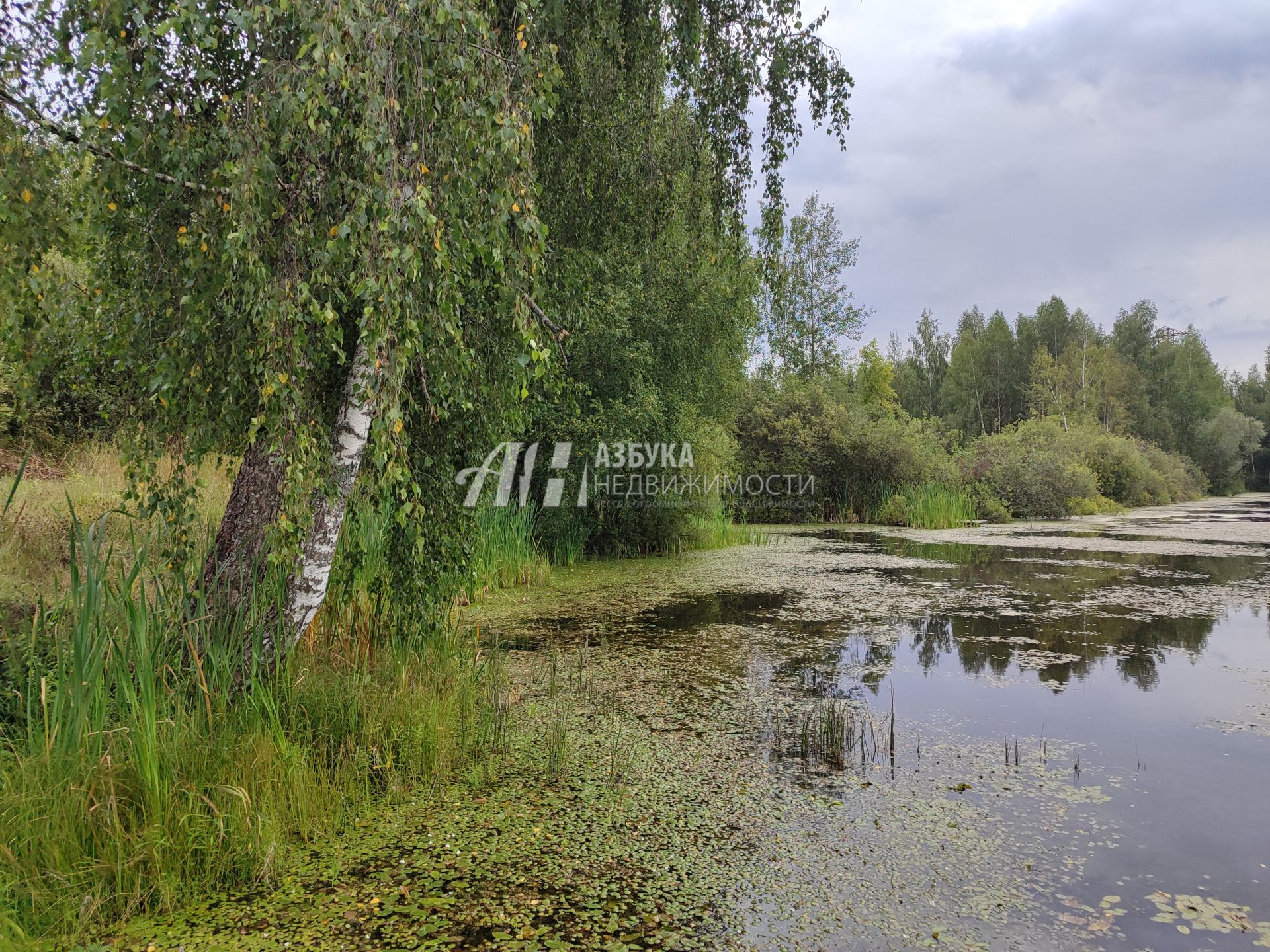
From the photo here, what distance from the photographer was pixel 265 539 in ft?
9.41

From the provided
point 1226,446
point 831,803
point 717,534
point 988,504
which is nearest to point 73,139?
point 831,803

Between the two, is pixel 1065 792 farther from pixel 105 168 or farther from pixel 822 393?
pixel 822 393

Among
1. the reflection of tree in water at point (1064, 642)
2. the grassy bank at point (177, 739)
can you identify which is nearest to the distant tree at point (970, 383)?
the reflection of tree in water at point (1064, 642)

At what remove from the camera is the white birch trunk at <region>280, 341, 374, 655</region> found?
3.04m

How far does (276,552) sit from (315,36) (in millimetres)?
1461

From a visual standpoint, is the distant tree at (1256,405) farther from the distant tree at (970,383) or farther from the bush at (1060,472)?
the bush at (1060,472)

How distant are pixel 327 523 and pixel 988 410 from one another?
4834cm

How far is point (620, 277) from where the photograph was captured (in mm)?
9016

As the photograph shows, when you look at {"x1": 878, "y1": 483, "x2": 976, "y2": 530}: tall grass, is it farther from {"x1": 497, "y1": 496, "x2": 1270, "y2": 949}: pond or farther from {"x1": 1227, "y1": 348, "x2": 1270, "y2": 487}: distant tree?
{"x1": 1227, "y1": 348, "x2": 1270, "y2": 487}: distant tree

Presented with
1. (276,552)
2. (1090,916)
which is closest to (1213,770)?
(1090,916)

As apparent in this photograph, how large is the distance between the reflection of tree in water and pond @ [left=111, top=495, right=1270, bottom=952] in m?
0.03

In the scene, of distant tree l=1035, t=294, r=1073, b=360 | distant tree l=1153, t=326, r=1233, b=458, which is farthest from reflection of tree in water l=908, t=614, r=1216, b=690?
distant tree l=1035, t=294, r=1073, b=360

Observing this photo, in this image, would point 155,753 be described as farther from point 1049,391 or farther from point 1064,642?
point 1049,391

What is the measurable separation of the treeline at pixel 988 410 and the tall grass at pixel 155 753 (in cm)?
328
